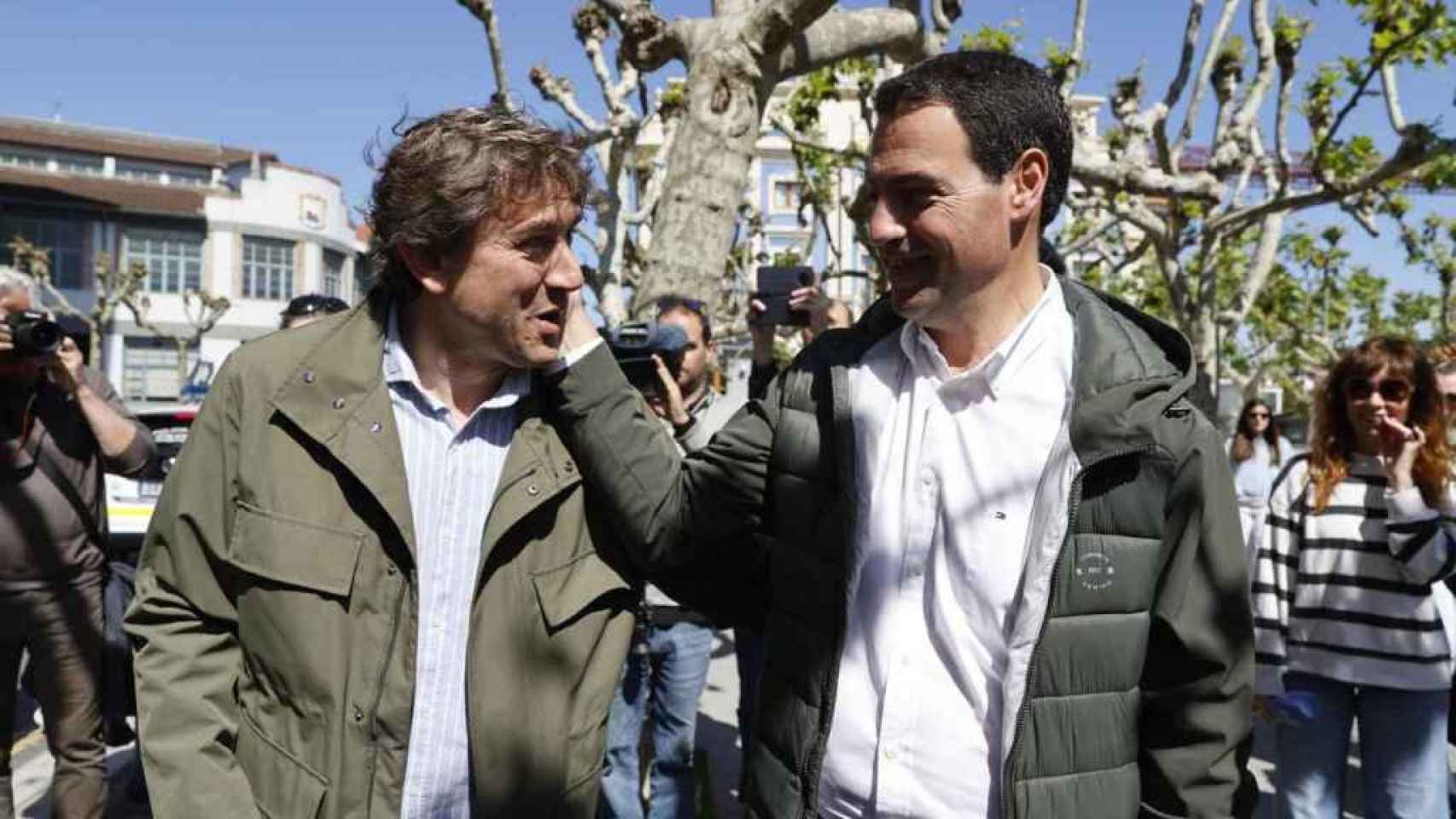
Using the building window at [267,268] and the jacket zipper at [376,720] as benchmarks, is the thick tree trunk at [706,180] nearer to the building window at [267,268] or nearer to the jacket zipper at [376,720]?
the jacket zipper at [376,720]

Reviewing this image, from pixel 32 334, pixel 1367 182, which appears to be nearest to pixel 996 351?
pixel 32 334

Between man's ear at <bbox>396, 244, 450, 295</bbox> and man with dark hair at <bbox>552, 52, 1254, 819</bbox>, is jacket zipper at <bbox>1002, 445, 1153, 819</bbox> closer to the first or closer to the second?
man with dark hair at <bbox>552, 52, 1254, 819</bbox>

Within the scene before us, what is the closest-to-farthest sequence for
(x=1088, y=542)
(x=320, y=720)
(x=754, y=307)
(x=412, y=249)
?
1. (x=1088, y=542)
2. (x=320, y=720)
3. (x=412, y=249)
4. (x=754, y=307)

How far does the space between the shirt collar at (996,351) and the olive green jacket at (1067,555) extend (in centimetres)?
6

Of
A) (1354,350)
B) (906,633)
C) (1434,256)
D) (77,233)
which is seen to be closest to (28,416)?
(906,633)

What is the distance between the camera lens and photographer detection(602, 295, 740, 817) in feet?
12.8

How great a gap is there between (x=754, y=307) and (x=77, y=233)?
44918mm

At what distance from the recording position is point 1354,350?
143 inches

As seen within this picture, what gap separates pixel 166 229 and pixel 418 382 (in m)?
46.4

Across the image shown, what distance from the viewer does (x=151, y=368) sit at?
41438 mm

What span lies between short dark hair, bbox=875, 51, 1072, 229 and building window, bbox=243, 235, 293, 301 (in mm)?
46341

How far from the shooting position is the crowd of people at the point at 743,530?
5.89 ft

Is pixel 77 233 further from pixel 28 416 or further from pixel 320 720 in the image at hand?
pixel 320 720

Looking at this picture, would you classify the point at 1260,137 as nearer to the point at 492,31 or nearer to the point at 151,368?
the point at 492,31
